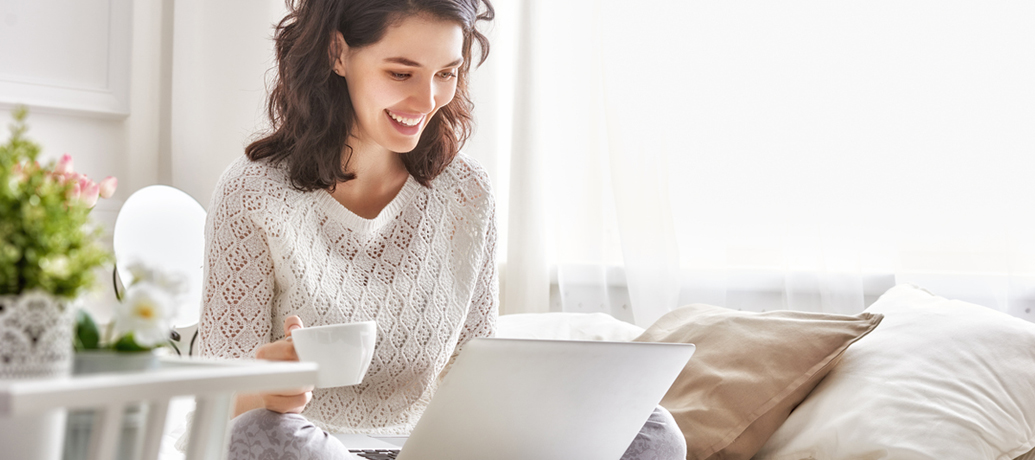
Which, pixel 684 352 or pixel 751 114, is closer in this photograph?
pixel 684 352

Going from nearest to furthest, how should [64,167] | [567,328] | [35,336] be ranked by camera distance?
[35,336]
[64,167]
[567,328]

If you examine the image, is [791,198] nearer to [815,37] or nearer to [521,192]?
[815,37]

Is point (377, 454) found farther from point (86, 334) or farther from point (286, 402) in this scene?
point (86, 334)

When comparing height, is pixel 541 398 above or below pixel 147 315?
below

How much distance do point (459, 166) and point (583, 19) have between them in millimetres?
912

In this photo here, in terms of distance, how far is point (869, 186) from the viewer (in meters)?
1.87

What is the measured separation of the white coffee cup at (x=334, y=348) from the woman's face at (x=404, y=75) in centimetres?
64

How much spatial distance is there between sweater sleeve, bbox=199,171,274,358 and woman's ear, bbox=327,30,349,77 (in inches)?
9.5

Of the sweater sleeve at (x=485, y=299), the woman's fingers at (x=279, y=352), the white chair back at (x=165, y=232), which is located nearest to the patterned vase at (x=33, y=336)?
the woman's fingers at (x=279, y=352)

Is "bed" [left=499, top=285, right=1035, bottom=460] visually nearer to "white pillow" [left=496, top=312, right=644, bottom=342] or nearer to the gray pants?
"white pillow" [left=496, top=312, right=644, bottom=342]

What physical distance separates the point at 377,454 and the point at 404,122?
0.49 metres

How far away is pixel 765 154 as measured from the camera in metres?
2.00

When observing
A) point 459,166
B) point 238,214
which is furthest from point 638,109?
point 238,214

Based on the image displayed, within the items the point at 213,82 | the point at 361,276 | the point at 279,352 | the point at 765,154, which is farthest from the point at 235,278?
the point at 213,82
